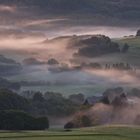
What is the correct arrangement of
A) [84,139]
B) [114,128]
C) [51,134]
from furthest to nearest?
[114,128] → [51,134] → [84,139]

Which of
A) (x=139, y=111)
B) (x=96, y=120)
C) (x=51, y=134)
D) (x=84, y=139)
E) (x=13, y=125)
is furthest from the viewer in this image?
(x=139, y=111)

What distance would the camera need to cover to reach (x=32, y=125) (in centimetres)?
11169

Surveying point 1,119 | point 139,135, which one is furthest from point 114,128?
point 1,119

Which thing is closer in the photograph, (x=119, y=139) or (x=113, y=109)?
(x=119, y=139)

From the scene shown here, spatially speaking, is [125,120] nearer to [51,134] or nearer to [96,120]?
[96,120]

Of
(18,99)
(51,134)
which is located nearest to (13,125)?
(51,134)

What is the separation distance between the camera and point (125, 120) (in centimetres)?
12531

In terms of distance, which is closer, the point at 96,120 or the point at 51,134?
the point at 51,134

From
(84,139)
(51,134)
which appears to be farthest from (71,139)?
(51,134)

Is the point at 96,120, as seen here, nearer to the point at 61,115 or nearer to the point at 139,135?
the point at 139,135

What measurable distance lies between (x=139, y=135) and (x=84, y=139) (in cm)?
1106

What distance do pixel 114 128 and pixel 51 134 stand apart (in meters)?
12.5

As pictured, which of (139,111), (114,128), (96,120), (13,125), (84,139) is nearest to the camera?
(84,139)

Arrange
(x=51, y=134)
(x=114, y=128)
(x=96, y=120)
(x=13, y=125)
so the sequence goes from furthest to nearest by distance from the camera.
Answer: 1. (x=96, y=120)
2. (x=13, y=125)
3. (x=114, y=128)
4. (x=51, y=134)
